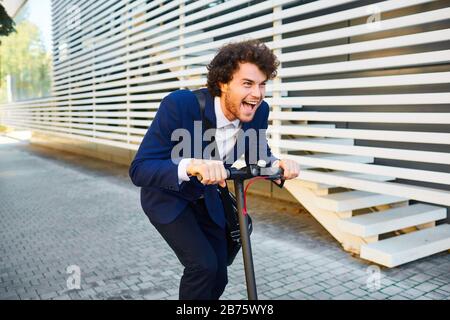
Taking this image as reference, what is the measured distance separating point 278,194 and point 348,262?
3134 mm

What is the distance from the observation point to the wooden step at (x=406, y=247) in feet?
13.4

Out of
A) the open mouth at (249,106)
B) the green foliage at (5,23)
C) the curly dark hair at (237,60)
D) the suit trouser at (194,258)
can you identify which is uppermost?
the green foliage at (5,23)

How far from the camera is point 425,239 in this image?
4.57m

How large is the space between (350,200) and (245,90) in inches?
122

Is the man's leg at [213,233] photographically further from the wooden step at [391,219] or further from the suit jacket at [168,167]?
the wooden step at [391,219]

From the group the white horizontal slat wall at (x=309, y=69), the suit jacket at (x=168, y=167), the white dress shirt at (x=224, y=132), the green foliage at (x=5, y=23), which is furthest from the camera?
the green foliage at (x=5, y=23)

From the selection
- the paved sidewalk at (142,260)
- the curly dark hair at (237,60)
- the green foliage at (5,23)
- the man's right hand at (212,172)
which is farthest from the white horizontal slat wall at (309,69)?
the green foliage at (5,23)

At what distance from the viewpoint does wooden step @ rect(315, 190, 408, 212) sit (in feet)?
15.6

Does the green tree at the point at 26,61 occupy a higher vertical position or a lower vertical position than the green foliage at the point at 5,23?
higher

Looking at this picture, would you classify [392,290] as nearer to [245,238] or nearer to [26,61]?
[245,238]

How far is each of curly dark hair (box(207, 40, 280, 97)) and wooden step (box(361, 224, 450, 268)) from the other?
2.55 m

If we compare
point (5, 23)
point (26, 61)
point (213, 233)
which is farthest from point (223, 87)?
point (26, 61)

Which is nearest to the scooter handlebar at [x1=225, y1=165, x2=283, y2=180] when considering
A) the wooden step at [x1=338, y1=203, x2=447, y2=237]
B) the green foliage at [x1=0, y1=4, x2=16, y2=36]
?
the wooden step at [x1=338, y1=203, x2=447, y2=237]
